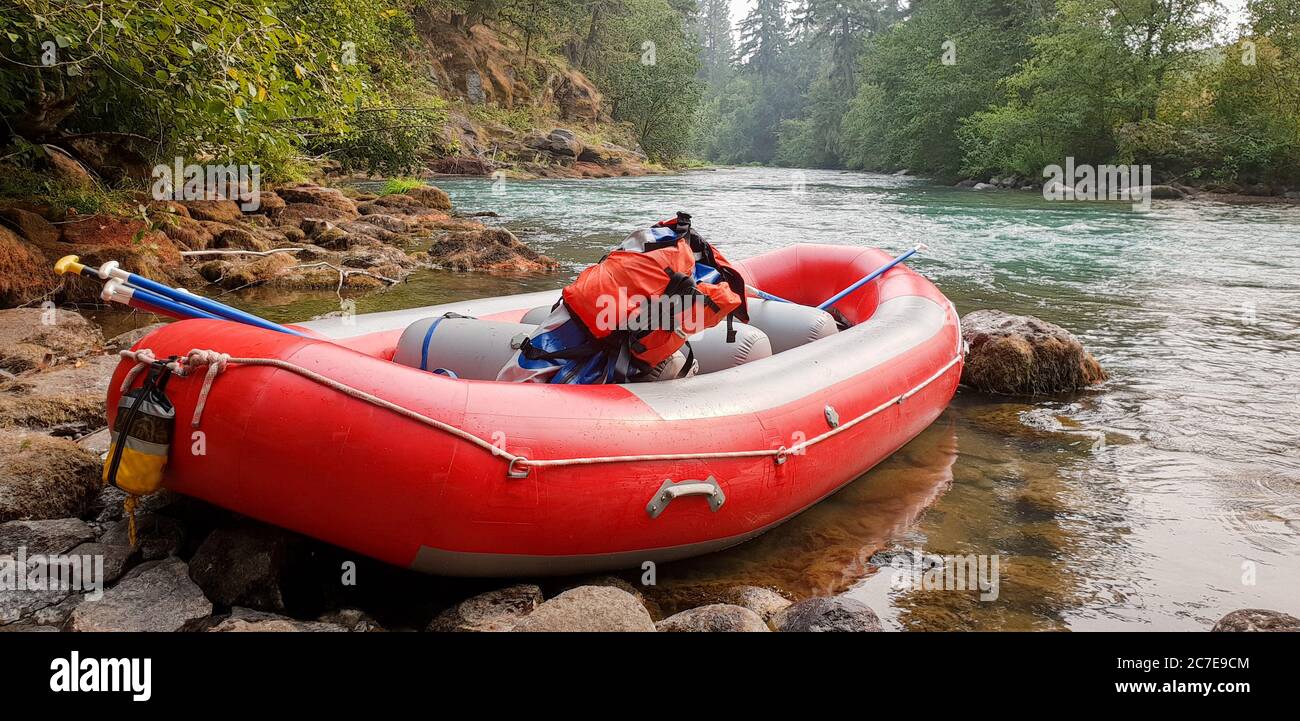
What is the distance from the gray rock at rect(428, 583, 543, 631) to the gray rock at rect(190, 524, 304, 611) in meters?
0.50

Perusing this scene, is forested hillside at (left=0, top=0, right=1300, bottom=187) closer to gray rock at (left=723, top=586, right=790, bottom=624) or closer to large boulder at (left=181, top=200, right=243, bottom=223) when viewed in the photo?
large boulder at (left=181, top=200, right=243, bottom=223)

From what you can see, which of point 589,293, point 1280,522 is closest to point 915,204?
point 1280,522

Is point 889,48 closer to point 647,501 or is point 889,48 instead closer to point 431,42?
point 431,42

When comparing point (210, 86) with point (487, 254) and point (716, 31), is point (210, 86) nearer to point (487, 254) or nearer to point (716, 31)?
point (487, 254)

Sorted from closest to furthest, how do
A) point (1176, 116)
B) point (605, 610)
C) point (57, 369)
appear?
point (605, 610), point (57, 369), point (1176, 116)

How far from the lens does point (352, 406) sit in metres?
2.41

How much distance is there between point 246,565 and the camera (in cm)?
244

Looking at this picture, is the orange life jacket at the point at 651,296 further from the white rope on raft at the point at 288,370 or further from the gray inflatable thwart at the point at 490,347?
the white rope on raft at the point at 288,370

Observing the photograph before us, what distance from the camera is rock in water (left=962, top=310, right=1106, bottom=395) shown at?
5.11 m

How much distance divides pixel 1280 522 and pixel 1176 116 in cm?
2073

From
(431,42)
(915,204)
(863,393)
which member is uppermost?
(431,42)

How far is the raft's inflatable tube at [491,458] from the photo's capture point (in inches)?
94.0

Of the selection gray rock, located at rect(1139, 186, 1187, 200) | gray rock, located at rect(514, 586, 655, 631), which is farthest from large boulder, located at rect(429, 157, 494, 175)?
gray rock, located at rect(514, 586, 655, 631)

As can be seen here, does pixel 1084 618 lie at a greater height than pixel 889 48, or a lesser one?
lesser
